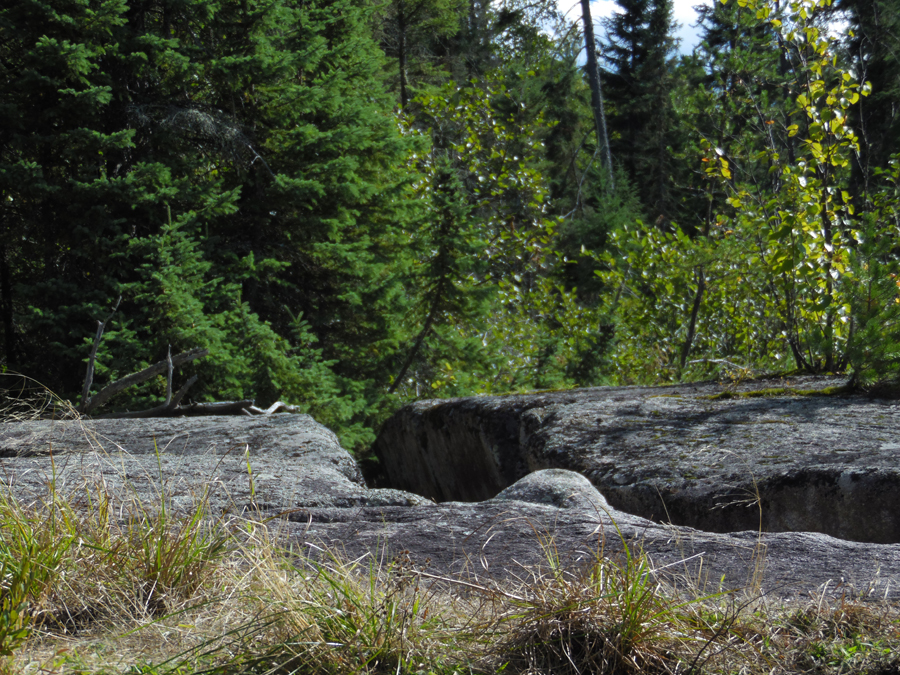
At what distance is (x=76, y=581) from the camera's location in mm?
1786

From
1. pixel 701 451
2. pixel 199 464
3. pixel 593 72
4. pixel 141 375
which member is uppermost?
pixel 593 72

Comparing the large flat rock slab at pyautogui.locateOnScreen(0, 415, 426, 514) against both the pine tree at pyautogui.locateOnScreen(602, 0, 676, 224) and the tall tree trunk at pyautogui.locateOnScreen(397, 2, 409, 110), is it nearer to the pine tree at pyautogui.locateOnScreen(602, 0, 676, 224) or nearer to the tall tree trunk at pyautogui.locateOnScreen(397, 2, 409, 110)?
the tall tree trunk at pyautogui.locateOnScreen(397, 2, 409, 110)

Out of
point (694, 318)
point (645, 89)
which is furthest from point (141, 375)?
point (645, 89)

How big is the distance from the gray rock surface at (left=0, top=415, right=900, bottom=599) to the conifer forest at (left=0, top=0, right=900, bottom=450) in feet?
6.00

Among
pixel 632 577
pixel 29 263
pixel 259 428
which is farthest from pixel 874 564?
pixel 29 263

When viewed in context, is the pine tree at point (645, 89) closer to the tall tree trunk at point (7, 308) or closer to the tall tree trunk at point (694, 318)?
the tall tree trunk at point (694, 318)

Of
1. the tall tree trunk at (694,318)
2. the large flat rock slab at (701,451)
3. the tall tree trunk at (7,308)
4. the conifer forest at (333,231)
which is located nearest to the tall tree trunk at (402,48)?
the conifer forest at (333,231)

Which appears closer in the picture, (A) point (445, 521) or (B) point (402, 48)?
(A) point (445, 521)

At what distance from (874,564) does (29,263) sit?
25.8ft

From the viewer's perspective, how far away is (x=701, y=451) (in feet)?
10.2

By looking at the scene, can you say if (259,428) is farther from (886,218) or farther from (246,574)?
(886,218)

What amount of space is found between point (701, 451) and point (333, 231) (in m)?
4.94

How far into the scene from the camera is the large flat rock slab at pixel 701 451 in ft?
8.38

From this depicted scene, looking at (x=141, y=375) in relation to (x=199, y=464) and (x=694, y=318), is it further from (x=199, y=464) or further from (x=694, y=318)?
(x=694, y=318)
